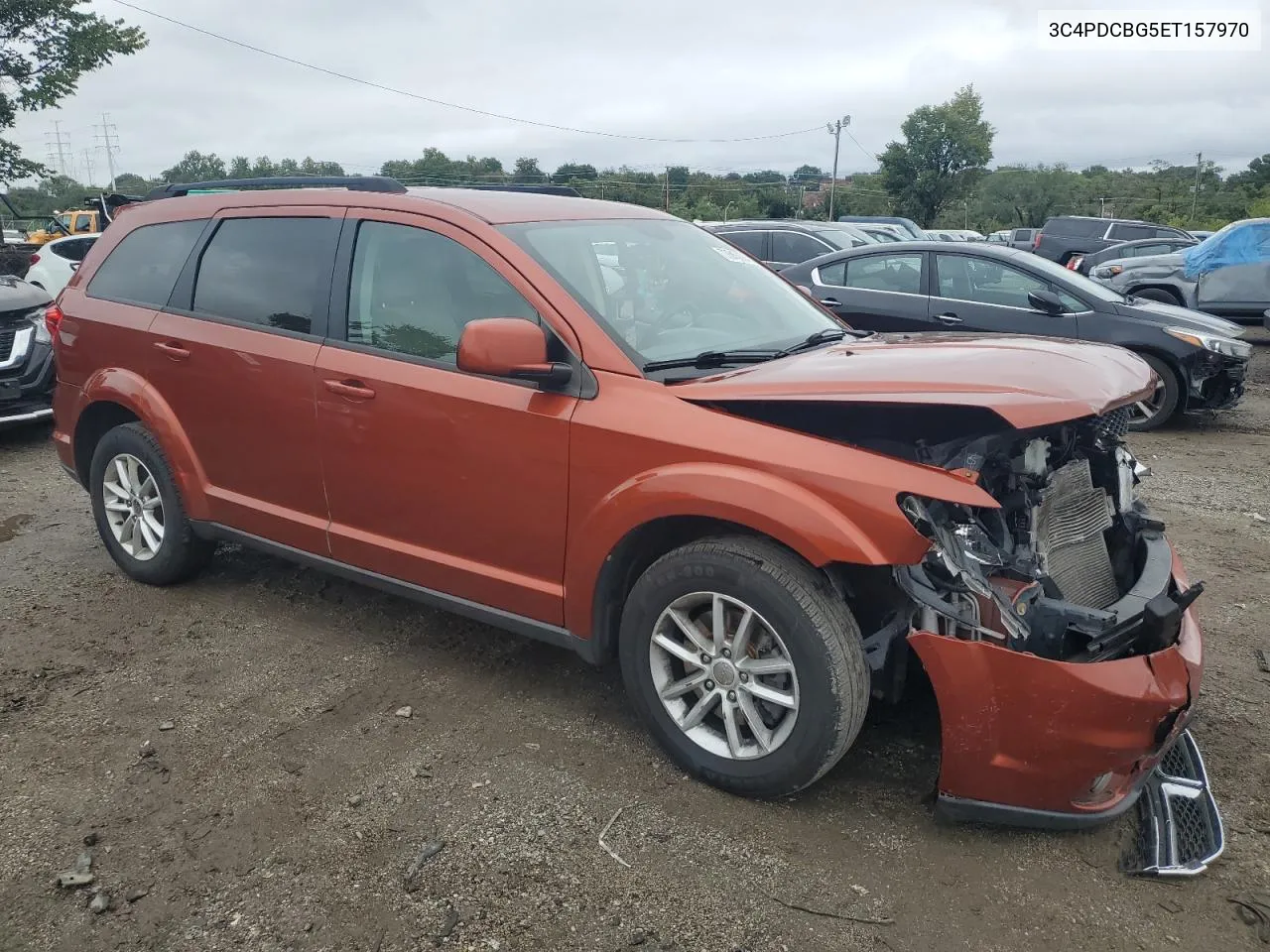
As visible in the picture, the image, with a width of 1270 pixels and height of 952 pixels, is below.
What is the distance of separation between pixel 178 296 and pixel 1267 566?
546cm

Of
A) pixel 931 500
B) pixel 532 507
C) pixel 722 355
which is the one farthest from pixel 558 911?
pixel 722 355

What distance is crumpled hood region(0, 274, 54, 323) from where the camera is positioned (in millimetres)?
7703

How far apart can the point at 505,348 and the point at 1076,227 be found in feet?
82.8

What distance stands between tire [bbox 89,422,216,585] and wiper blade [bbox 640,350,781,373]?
8.23 ft

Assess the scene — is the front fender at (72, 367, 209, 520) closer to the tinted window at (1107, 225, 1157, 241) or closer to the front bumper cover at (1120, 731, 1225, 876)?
the front bumper cover at (1120, 731, 1225, 876)

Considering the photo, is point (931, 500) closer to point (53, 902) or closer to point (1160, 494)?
point (53, 902)

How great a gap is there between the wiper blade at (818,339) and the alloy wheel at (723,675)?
1.00 metres

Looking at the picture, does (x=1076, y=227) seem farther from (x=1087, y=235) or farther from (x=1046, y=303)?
(x=1046, y=303)

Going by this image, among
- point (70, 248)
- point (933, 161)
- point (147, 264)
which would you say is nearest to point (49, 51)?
point (70, 248)

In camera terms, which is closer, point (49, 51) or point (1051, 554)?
point (1051, 554)

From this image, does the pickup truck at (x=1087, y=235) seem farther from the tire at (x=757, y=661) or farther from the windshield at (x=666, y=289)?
the tire at (x=757, y=661)

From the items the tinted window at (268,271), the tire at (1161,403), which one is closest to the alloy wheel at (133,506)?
the tinted window at (268,271)

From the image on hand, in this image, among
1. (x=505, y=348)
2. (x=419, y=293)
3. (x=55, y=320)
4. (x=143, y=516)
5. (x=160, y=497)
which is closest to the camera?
(x=505, y=348)

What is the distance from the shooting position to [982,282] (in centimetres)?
804
